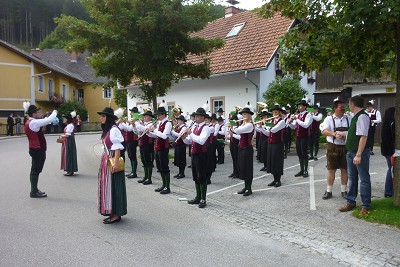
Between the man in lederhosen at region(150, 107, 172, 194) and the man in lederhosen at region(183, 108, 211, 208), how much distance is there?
1281mm

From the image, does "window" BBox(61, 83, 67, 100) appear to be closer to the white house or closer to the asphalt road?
Result: the white house

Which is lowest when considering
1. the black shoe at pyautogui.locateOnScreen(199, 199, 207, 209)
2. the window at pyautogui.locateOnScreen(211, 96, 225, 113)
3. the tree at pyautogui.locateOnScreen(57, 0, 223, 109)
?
the black shoe at pyautogui.locateOnScreen(199, 199, 207, 209)

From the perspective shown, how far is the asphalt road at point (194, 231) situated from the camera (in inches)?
187

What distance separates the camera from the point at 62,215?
6.75 meters

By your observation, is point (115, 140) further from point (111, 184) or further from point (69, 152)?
point (69, 152)

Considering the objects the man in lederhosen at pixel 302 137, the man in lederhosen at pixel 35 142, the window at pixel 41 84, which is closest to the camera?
the man in lederhosen at pixel 35 142

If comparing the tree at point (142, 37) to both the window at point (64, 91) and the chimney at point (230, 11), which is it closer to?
the chimney at point (230, 11)

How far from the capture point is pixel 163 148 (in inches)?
349

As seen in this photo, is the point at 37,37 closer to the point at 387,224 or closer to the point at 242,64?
the point at 242,64

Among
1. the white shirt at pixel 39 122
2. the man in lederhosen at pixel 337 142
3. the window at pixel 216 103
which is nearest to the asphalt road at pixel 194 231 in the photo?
the man in lederhosen at pixel 337 142

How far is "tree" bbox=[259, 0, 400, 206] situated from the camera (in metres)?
5.92

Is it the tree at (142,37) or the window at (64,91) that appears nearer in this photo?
the tree at (142,37)

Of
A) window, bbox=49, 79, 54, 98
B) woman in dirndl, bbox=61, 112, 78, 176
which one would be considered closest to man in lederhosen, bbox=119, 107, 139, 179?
woman in dirndl, bbox=61, 112, 78, 176

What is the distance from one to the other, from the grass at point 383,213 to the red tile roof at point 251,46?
11.2 metres
